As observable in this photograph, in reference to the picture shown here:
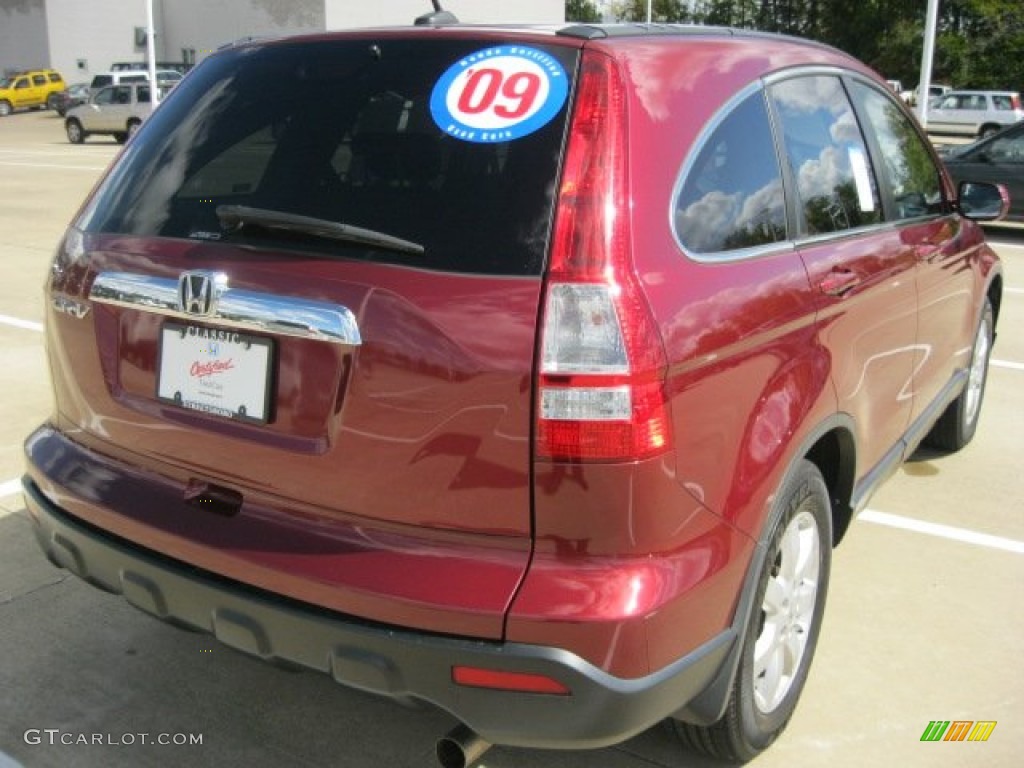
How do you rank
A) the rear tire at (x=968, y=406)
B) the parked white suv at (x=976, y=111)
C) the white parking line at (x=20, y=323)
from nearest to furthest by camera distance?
the rear tire at (x=968, y=406) < the white parking line at (x=20, y=323) < the parked white suv at (x=976, y=111)

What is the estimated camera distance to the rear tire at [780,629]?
240 cm

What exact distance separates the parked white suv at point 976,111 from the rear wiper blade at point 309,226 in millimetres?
36772

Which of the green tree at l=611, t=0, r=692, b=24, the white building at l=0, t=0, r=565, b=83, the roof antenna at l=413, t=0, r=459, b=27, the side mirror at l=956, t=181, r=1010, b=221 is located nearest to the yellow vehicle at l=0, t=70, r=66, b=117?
the white building at l=0, t=0, r=565, b=83

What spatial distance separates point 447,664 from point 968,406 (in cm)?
387

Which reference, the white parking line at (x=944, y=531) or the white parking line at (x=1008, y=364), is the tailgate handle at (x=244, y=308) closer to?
the white parking line at (x=944, y=531)

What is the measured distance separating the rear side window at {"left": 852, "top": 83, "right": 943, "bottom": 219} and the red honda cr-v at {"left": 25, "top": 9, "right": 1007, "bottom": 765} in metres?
0.86

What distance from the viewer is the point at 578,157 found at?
2.02 m

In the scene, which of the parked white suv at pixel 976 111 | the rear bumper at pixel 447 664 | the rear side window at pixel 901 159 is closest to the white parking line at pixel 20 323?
the rear bumper at pixel 447 664

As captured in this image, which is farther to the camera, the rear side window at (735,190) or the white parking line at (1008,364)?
the white parking line at (1008,364)

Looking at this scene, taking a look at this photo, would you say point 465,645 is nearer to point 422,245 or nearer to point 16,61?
point 422,245

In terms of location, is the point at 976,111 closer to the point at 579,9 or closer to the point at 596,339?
the point at 579,9

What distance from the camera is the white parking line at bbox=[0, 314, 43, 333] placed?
7320 mm

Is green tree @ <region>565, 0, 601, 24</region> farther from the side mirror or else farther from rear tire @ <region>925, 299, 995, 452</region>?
the side mirror

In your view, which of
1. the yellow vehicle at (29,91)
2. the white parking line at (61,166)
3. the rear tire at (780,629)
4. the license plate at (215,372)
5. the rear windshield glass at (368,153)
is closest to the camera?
the rear windshield glass at (368,153)
